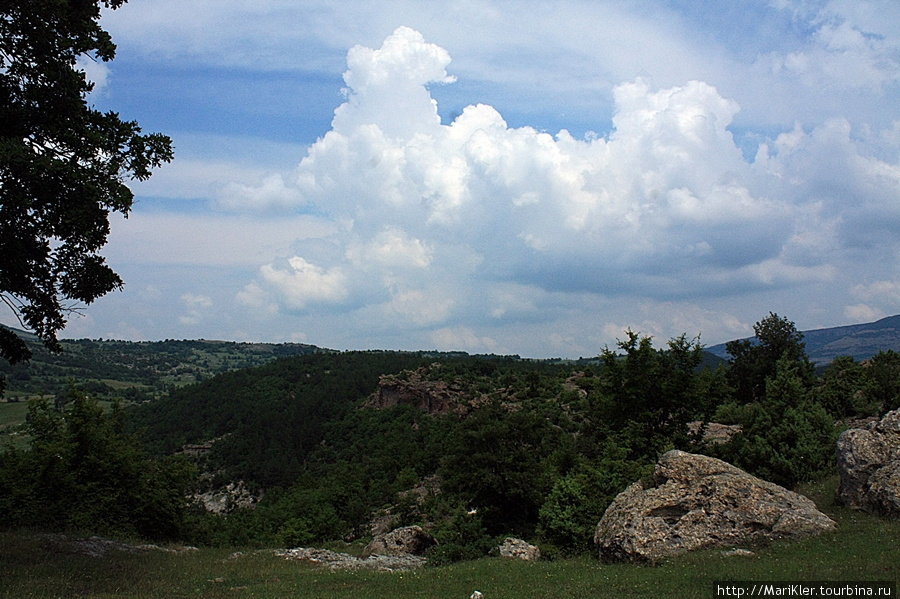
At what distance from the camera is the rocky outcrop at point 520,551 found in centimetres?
1952

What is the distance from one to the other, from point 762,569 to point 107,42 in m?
20.0

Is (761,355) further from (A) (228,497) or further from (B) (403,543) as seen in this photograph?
(A) (228,497)

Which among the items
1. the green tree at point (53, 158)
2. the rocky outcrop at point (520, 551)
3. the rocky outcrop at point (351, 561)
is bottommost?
the rocky outcrop at point (351, 561)

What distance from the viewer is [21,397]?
158 meters

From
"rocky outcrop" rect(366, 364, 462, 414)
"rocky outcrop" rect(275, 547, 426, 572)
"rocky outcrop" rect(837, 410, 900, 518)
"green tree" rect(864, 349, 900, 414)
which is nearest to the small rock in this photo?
"rocky outcrop" rect(837, 410, 900, 518)

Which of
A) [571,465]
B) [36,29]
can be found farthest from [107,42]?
[571,465]

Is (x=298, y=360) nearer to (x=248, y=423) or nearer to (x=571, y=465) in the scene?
(x=248, y=423)

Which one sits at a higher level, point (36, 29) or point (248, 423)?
point (36, 29)

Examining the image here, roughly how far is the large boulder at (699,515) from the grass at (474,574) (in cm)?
56

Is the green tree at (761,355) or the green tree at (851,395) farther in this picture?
the green tree at (761,355)

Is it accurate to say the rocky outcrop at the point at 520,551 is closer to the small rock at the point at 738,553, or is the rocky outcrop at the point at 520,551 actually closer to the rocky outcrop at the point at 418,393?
the small rock at the point at 738,553

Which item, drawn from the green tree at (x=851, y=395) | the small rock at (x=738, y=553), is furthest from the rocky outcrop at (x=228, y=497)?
the small rock at (x=738, y=553)

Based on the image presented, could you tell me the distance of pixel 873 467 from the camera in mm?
16375

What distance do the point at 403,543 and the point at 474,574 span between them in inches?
404
